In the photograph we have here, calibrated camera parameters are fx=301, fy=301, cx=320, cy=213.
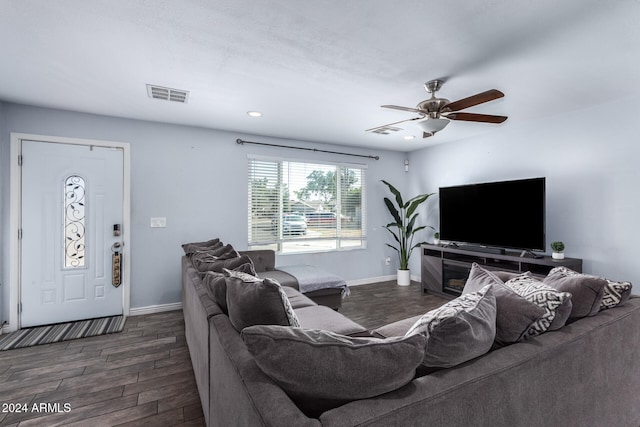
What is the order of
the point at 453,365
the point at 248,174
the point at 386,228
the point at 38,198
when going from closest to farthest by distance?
the point at 453,365, the point at 38,198, the point at 248,174, the point at 386,228

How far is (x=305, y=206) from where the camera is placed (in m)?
4.86

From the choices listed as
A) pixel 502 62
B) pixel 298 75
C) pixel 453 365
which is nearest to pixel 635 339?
pixel 453 365

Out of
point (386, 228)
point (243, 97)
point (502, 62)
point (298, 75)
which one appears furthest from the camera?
point (386, 228)

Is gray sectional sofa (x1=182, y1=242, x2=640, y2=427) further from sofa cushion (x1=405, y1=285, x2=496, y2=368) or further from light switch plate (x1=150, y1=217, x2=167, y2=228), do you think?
light switch plate (x1=150, y1=217, x2=167, y2=228)

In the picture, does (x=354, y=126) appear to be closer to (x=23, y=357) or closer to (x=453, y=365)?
(x=453, y=365)

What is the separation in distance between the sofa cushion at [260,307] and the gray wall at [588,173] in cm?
363

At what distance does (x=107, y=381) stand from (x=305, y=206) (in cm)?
325

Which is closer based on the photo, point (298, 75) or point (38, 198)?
point (298, 75)

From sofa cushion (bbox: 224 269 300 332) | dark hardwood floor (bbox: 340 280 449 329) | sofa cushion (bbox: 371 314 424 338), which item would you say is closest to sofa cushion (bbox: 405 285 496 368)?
sofa cushion (bbox: 224 269 300 332)

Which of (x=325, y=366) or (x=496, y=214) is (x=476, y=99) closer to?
(x=496, y=214)

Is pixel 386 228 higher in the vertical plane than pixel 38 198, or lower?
lower

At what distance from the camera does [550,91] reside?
2924mm

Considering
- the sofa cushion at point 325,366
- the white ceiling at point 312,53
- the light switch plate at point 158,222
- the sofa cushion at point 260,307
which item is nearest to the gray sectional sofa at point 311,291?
the light switch plate at point 158,222

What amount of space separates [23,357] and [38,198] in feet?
5.37
